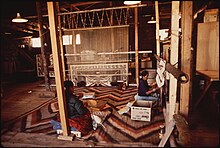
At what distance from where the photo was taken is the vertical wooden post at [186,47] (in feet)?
8.22

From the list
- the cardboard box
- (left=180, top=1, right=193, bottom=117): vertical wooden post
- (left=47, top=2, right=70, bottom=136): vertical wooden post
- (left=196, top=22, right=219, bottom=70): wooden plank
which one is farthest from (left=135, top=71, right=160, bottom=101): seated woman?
(left=47, top=2, right=70, bottom=136): vertical wooden post

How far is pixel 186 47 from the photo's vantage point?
8.47ft

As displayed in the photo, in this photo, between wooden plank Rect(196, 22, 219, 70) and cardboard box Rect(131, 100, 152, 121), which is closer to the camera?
wooden plank Rect(196, 22, 219, 70)

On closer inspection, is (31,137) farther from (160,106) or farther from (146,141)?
(160,106)

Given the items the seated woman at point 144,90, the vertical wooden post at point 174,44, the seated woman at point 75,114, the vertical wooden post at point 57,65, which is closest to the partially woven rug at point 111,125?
the seated woman at point 75,114

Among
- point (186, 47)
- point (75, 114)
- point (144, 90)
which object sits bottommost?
point (75, 114)

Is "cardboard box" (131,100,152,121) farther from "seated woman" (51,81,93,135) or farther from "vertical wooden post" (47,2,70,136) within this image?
"vertical wooden post" (47,2,70,136)

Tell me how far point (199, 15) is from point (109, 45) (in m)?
4.02

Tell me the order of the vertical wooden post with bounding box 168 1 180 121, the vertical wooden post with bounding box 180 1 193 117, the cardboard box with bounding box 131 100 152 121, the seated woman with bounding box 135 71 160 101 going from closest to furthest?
1. the vertical wooden post with bounding box 180 1 193 117
2. the vertical wooden post with bounding box 168 1 180 121
3. the cardboard box with bounding box 131 100 152 121
4. the seated woman with bounding box 135 71 160 101

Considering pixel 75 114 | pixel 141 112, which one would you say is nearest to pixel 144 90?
pixel 141 112

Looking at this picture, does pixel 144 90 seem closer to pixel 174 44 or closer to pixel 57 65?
pixel 174 44

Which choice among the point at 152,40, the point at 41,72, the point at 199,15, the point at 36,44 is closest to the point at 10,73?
the point at 41,72

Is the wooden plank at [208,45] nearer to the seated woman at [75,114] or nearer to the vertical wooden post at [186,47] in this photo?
the vertical wooden post at [186,47]

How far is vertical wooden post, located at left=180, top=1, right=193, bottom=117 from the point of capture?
2.51 metres
